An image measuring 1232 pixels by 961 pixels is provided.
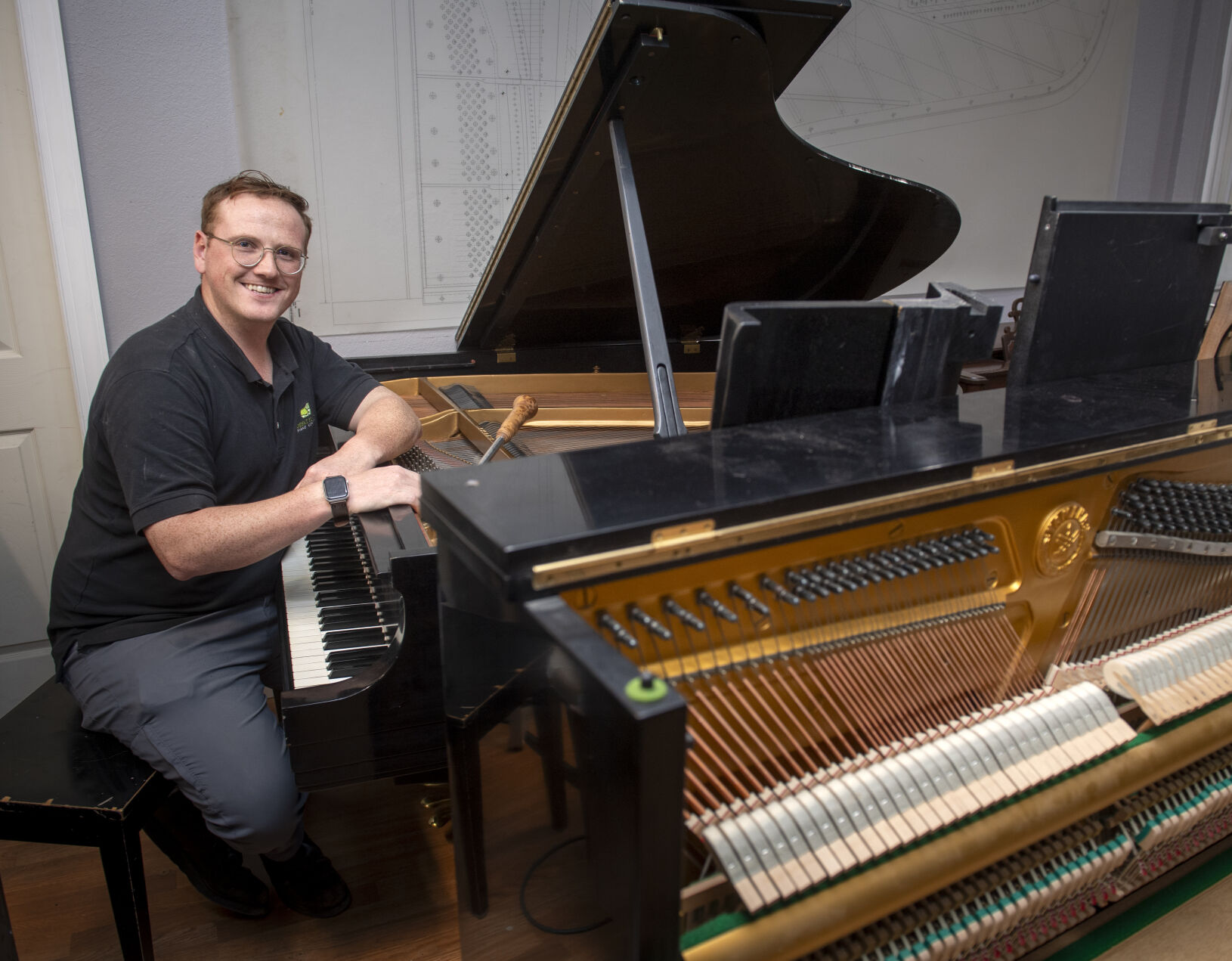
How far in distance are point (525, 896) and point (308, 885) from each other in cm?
108

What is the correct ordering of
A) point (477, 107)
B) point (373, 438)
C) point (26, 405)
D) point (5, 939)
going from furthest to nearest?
point (477, 107), point (26, 405), point (373, 438), point (5, 939)

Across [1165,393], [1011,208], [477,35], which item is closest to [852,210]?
[1165,393]

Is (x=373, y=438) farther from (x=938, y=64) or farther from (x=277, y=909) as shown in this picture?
(x=938, y=64)

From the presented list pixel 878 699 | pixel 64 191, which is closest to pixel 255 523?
pixel 878 699

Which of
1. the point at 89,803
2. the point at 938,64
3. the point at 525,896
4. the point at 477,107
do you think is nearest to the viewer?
the point at 525,896

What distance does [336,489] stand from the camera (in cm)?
168

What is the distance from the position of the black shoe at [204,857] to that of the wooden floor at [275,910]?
0.06 metres

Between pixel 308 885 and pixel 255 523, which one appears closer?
pixel 255 523

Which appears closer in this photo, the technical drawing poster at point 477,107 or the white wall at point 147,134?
the white wall at point 147,134

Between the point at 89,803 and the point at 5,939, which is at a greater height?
the point at 89,803

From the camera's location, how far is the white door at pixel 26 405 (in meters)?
2.42

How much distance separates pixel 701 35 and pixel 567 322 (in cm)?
125

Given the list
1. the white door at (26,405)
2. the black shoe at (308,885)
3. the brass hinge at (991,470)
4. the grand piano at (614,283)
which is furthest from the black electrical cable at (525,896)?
the white door at (26,405)

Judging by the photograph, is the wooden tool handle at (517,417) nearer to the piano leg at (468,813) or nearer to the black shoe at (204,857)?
the piano leg at (468,813)
